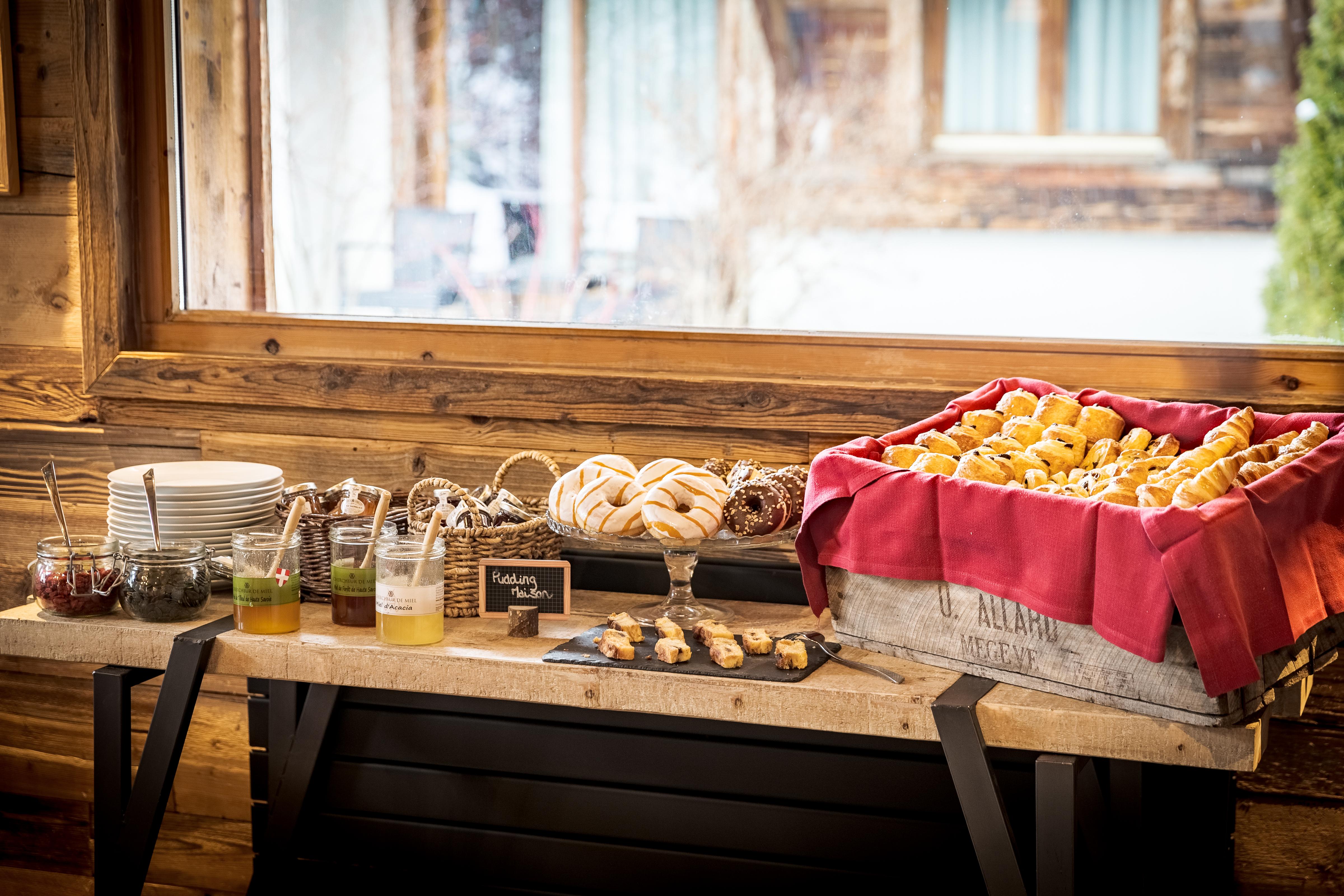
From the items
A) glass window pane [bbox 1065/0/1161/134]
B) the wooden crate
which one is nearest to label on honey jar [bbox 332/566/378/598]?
the wooden crate

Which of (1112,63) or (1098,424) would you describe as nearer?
(1098,424)

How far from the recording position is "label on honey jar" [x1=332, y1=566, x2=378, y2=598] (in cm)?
152

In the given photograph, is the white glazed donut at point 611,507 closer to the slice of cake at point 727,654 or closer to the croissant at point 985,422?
the slice of cake at point 727,654

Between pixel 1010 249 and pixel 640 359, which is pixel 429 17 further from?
pixel 1010 249

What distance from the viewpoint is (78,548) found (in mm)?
1555

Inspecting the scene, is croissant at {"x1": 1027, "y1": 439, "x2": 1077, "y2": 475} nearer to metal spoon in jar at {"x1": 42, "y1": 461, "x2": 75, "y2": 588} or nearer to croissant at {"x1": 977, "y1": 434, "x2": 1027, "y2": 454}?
croissant at {"x1": 977, "y1": 434, "x2": 1027, "y2": 454}

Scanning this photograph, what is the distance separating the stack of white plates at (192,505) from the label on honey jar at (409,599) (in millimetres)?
Result: 395

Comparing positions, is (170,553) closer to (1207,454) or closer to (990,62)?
(1207,454)

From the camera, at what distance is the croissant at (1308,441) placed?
1344 millimetres

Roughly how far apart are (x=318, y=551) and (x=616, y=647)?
499mm

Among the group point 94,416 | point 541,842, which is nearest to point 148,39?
point 94,416

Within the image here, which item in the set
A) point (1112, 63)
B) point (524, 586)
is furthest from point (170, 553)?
point (1112, 63)

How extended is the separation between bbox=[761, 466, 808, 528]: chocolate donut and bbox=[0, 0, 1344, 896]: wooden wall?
0.95 feet

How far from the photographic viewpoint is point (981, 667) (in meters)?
1.33
